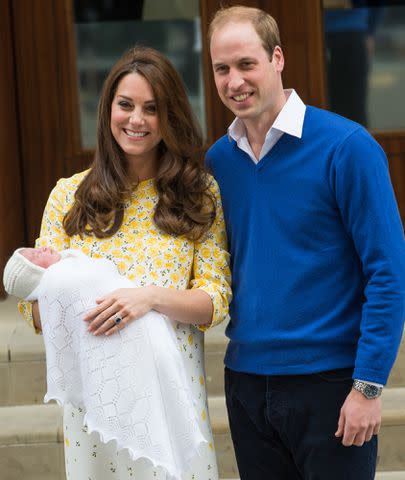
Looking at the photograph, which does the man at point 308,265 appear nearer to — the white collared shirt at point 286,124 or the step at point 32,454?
the white collared shirt at point 286,124

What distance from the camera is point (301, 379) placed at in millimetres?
2912

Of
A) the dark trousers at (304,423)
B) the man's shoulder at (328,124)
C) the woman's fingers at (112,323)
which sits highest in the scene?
the man's shoulder at (328,124)

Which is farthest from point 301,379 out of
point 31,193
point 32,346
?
point 31,193

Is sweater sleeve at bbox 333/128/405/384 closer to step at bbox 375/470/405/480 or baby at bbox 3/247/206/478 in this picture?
baby at bbox 3/247/206/478

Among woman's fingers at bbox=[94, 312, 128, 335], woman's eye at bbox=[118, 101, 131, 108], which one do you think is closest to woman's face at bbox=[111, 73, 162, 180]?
woman's eye at bbox=[118, 101, 131, 108]

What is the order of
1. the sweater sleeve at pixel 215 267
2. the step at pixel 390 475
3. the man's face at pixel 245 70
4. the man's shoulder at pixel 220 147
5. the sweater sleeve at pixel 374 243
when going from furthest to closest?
the step at pixel 390 475 < the man's shoulder at pixel 220 147 < the sweater sleeve at pixel 215 267 < the man's face at pixel 245 70 < the sweater sleeve at pixel 374 243

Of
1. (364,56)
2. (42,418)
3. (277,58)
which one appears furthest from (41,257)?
(364,56)

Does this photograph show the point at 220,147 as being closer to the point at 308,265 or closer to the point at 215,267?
the point at 215,267

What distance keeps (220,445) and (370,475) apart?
1555mm

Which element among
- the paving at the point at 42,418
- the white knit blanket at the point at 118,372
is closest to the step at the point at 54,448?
the paving at the point at 42,418

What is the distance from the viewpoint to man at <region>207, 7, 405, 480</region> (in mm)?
2764

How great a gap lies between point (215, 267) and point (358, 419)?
0.61 metres

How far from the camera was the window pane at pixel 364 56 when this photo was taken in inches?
228

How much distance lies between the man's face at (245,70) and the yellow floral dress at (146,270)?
1.07 feet
